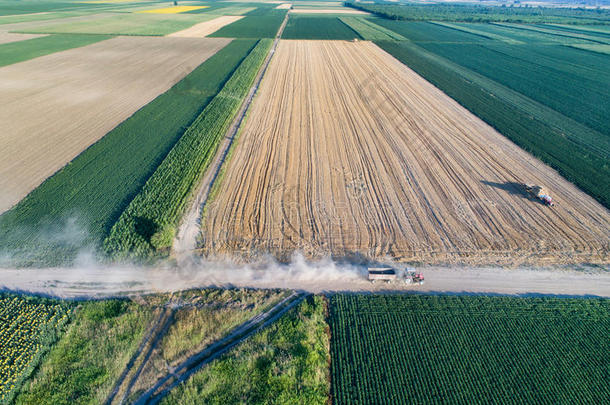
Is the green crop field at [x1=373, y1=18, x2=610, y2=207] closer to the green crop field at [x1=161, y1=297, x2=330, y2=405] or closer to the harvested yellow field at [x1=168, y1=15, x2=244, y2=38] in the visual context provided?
the green crop field at [x1=161, y1=297, x2=330, y2=405]

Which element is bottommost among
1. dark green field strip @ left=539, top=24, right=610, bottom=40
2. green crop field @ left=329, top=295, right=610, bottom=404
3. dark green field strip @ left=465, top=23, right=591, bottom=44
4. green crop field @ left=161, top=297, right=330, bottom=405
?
green crop field @ left=161, top=297, right=330, bottom=405

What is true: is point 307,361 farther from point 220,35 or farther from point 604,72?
point 220,35

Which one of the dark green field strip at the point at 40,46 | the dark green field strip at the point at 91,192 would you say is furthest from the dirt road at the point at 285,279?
the dark green field strip at the point at 40,46

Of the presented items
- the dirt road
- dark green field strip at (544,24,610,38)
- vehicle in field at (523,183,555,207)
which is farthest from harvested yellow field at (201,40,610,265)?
dark green field strip at (544,24,610,38)

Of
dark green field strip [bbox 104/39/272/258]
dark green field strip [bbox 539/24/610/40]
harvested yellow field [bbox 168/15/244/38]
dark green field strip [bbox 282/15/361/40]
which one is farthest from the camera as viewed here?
dark green field strip [bbox 539/24/610/40]

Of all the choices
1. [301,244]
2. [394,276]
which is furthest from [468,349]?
[301,244]

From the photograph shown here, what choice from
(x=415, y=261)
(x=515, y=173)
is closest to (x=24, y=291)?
(x=415, y=261)

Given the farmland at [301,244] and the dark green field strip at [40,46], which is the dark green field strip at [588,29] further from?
the dark green field strip at [40,46]

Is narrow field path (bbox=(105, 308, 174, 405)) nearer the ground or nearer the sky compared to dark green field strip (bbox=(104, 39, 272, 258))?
nearer the ground
